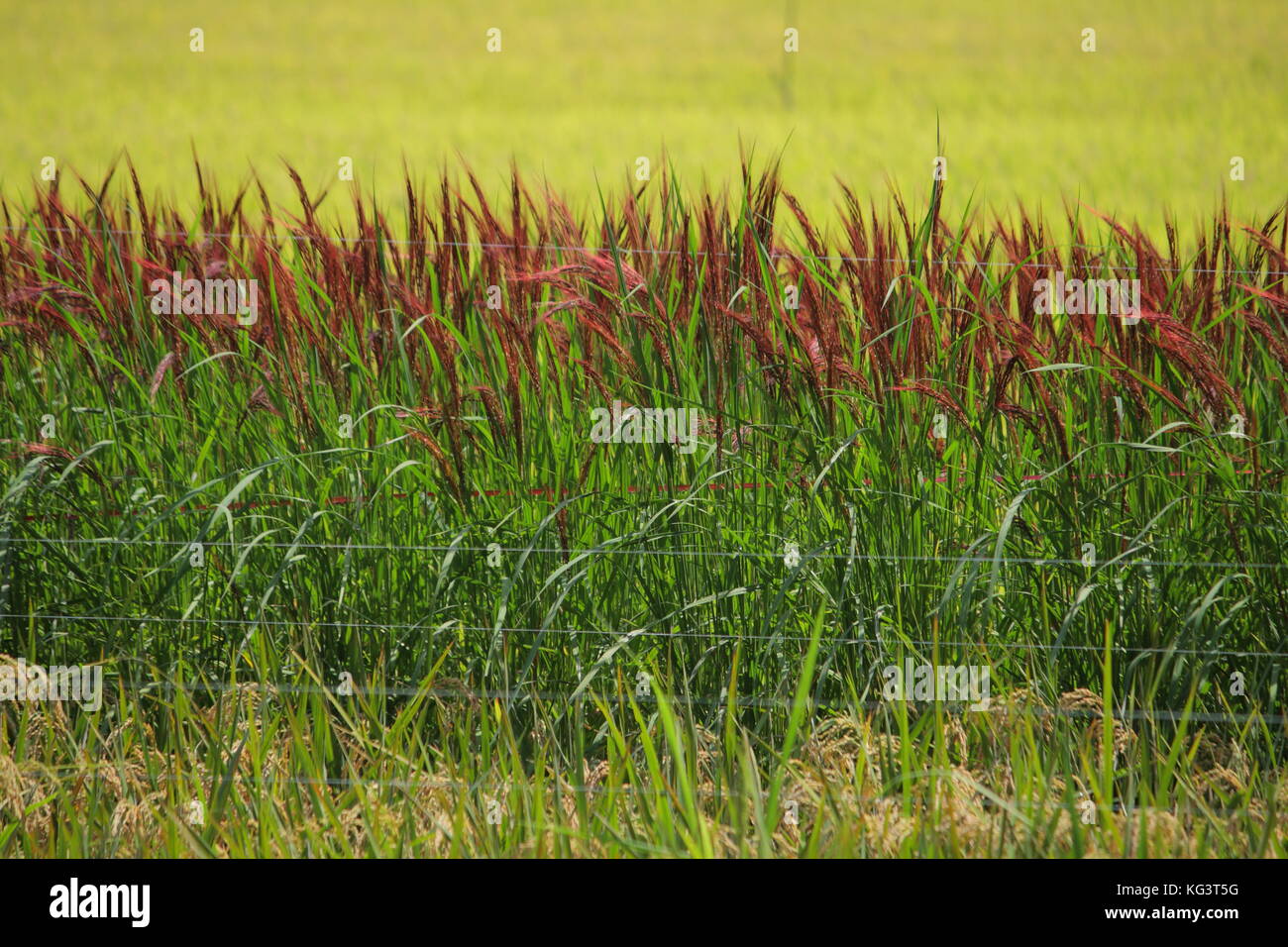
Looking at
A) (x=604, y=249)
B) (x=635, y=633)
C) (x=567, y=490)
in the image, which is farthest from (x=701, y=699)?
(x=604, y=249)

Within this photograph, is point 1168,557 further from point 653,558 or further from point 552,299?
point 552,299

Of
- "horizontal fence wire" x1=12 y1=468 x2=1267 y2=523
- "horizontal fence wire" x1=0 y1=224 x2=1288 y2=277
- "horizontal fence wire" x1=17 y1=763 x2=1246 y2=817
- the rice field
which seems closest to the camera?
"horizontal fence wire" x1=17 y1=763 x2=1246 y2=817

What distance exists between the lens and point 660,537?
1.96 m

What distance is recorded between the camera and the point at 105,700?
2051 millimetres

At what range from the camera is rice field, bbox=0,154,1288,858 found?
183 centimetres

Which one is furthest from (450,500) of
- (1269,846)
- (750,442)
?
(1269,846)

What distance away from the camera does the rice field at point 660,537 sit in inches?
72.1

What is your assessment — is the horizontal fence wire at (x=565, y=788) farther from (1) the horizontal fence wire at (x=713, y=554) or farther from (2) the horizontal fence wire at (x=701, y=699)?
(1) the horizontal fence wire at (x=713, y=554)

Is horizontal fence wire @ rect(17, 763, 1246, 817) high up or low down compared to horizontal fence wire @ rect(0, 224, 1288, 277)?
down

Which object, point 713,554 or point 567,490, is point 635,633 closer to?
point 713,554

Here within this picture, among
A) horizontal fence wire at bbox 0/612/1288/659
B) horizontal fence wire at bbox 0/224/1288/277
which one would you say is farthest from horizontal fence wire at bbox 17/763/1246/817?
horizontal fence wire at bbox 0/224/1288/277

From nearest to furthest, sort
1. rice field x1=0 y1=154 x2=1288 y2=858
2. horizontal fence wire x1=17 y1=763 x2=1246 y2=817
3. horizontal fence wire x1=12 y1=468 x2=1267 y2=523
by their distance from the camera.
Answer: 1. horizontal fence wire x1=17 y1=763 x2=1246 y2=817
2. rice field x1=0 y1=154 x2=1288 y2=858
3. horizontal fence wire x1=12 y1=468 x2=1267 y2=523

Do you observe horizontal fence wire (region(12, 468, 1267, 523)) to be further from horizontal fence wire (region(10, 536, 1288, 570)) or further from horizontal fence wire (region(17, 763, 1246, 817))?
horizontal fence wire (region(17, 763, 1246, 817))

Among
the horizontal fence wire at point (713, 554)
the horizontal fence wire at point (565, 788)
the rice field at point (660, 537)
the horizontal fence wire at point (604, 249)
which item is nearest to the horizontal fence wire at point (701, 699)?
the rice field at point (660, 537)
